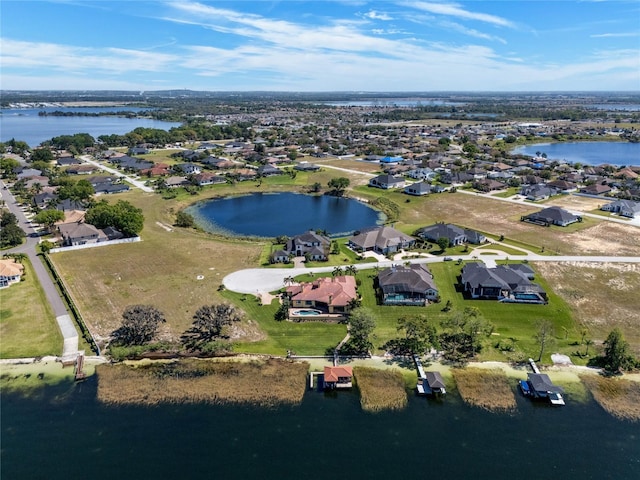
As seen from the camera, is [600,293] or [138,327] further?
[600,293]

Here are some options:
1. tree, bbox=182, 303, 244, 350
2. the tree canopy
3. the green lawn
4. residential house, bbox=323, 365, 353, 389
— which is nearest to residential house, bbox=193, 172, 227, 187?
the tree canopy

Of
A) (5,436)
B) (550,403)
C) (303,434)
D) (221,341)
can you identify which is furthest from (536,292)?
(5,436)

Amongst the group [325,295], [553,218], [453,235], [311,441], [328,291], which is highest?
[553,218]

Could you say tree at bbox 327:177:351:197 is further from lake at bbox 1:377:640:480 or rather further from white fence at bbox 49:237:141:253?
lake at bbox 1:377:640:480

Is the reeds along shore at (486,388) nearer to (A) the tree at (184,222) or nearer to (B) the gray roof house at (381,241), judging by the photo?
(B) the gray roof house at (381,241)

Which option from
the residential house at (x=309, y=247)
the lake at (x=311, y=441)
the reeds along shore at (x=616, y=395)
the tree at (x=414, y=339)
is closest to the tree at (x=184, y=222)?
the residential house at (x=309, y=247)

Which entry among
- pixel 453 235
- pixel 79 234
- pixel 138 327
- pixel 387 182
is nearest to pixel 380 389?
pixel 138 327

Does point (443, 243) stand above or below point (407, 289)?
above

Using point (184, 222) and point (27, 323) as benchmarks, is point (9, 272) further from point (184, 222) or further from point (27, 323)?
point (184, 222)
